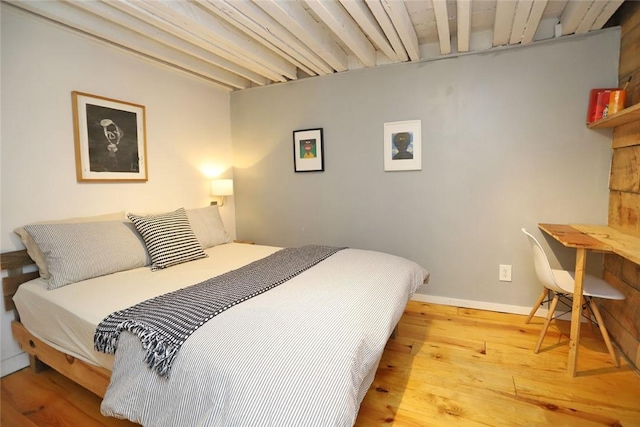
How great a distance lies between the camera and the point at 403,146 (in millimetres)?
2805

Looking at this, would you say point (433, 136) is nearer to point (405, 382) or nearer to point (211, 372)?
point (405, 382)

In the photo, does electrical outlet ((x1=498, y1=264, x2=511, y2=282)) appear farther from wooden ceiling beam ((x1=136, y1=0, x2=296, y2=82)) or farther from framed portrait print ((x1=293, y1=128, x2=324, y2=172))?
wooden ceiling beam ((x1=136, y1=0, x2=296, y2=82))

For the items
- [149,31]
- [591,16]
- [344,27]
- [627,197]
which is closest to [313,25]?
[344,27]

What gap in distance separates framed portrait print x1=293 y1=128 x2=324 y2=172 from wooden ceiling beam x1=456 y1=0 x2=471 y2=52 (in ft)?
4.54

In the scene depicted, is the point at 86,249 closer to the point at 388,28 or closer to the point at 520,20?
the point at 388,28

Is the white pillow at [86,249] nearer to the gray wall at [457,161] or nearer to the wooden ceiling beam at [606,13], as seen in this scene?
the gray wall at [457,161]

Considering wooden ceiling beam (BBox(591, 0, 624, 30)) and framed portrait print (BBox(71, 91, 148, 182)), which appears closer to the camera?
wooden ceiling beam (BBox(591, 0, 624, 30))

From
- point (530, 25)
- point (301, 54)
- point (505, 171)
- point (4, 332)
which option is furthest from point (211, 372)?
point (530, 25)

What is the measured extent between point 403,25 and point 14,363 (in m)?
3.30

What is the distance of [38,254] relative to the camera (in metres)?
1.91

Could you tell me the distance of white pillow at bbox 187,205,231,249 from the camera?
2.67m

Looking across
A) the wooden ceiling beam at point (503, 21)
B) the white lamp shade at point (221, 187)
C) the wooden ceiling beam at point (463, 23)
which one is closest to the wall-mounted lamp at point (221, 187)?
the white lamp shade at point (221, 187)

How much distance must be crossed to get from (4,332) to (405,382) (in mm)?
2442

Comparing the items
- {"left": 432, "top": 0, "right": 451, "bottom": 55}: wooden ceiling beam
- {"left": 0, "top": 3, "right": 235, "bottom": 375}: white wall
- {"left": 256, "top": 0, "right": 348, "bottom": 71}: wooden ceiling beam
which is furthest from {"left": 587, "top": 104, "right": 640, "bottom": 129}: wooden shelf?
{"left": 0, "top": 3, "right": 235, "bottom": 375}: white wall
